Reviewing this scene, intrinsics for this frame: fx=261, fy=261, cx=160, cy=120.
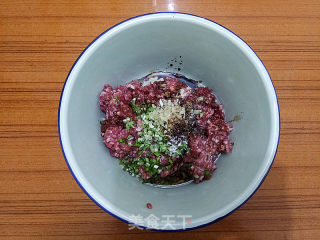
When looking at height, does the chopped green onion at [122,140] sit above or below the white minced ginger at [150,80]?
below

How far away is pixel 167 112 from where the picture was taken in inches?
55.1

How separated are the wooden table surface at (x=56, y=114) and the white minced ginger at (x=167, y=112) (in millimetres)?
631

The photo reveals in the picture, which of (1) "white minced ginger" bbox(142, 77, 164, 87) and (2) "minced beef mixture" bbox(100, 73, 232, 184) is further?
(1) "white minced ginger" bbox(142, 77, 164, 87)

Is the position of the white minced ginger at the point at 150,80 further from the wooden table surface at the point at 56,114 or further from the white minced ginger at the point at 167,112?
the wooden table surface at the point at 56,114

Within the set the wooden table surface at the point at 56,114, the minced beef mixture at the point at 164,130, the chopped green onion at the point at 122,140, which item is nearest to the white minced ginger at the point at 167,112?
the minced beef mixture at the point at 164,130

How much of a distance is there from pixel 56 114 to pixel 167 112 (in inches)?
27.4

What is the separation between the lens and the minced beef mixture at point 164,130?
139 cm

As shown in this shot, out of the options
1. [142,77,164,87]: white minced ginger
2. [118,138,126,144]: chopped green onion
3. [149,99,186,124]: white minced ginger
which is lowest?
[118,138,126,144]: chopped green onion

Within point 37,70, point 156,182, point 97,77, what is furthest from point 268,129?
point 37,70

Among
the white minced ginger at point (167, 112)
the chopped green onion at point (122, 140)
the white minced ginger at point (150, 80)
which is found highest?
the white minced ginger at point (150, 80)

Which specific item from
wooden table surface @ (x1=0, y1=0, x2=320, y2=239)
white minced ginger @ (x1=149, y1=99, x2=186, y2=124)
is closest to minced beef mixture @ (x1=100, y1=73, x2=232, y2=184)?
white minced ginger @ (x1=149, y1=99, x2=186, y2=124)

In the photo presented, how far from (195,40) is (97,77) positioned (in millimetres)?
545

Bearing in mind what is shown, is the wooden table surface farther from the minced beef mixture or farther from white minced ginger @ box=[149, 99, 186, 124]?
white minced ginger @ box=[149, 99, 186, 124]

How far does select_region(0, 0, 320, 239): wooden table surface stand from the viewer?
1.51 m
